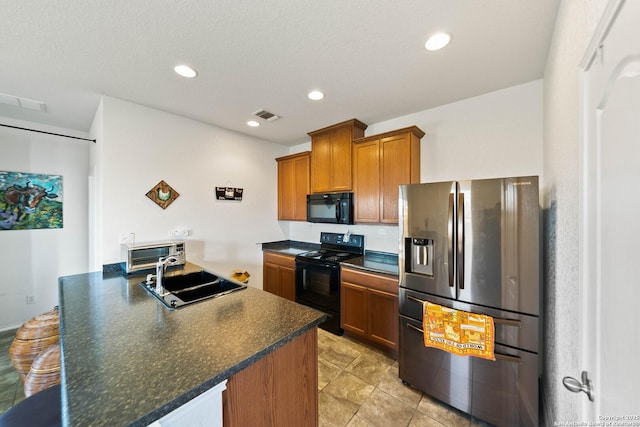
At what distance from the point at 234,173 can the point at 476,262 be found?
300cm

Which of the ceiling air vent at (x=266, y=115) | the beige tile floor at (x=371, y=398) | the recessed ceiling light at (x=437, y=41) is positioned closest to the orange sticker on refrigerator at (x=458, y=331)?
the beige tile floor at (x=371, y=398)

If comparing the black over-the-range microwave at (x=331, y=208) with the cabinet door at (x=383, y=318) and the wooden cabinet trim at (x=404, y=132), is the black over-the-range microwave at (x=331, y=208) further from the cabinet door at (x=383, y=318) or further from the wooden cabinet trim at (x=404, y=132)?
the cabinet door at (x=383, y=318)

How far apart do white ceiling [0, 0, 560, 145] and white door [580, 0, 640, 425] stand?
2.91 feet

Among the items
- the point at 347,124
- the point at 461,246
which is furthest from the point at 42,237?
the point at 461,246

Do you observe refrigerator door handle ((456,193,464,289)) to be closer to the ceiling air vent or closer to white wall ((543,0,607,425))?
white wall ((543,0,607,425))

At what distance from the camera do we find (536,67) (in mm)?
1814

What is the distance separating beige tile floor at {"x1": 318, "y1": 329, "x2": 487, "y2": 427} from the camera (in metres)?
1.67

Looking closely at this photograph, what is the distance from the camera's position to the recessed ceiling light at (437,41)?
149 cm

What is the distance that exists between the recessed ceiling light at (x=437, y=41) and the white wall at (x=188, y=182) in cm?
259

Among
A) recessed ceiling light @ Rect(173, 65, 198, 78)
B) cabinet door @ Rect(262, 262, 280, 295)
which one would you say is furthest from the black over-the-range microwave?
recessed ceiling light @ Rect(173, 65, 198, 78)

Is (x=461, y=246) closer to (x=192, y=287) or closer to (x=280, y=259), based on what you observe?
(x=192, y=287)

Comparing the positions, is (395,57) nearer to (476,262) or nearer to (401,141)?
(401,141)

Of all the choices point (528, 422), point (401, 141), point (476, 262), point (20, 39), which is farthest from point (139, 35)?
point (528, 422)

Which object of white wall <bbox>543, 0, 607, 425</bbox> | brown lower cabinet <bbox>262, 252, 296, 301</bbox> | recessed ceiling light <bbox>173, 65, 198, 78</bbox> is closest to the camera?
white wall <bbox>543, 0, 607, 425</bbox>
